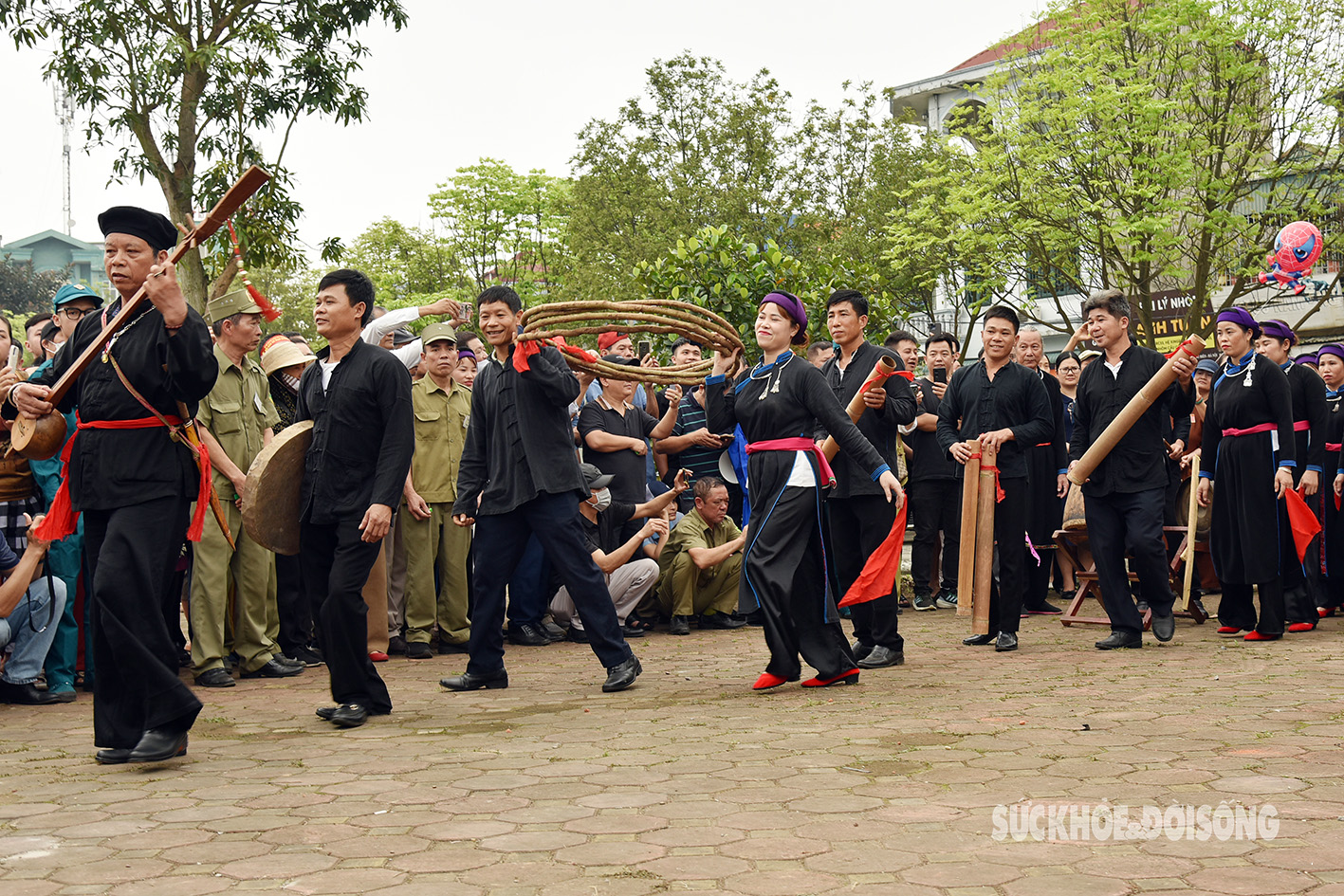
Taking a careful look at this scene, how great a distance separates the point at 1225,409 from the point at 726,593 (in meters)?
4.06

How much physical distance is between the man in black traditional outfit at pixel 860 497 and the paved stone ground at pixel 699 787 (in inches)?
17.4

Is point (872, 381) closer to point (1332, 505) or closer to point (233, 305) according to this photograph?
point (233, 305)

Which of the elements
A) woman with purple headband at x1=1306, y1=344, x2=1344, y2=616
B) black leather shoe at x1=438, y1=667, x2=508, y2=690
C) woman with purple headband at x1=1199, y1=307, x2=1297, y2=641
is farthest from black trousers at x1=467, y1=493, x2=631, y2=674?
woman with purple headband at x1=1306, y1=344, x2=1344, y2=616

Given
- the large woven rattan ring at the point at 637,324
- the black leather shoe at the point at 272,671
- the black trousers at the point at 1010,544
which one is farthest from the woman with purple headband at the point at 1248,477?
the black leather shoe at the point at 272,671

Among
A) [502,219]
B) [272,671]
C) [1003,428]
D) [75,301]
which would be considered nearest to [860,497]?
[1003,428]

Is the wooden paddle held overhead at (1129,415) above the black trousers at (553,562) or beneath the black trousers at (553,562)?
above

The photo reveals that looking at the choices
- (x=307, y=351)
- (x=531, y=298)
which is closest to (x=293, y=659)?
(x=307, y=351)

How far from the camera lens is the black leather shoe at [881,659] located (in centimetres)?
787

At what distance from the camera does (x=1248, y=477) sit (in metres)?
9.23

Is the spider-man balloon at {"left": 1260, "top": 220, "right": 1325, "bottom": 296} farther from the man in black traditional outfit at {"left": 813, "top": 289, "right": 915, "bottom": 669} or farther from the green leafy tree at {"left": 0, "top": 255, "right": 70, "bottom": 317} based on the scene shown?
the green leafy tree at {"left": 0, "top": 255, "right": 70, "bottom": 317}

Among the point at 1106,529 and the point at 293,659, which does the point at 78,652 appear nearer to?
the point at 293,659

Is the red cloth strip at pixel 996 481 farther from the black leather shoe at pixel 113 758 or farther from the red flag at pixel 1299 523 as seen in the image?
the black leather shoe at pixel 113 758

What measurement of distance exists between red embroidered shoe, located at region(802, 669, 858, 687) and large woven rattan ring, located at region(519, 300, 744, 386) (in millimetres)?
1854

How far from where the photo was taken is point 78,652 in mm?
7742
